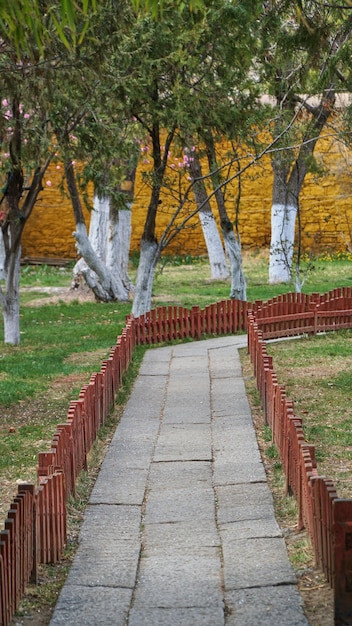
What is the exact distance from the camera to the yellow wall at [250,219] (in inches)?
1236

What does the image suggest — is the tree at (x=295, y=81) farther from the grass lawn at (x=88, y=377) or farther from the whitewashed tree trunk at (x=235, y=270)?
the grass lawn at (x=88, y=377)

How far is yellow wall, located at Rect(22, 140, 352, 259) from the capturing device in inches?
1236

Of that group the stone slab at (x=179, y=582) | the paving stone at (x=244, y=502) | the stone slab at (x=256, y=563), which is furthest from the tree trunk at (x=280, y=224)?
the stone slab at (x=179, y=582)

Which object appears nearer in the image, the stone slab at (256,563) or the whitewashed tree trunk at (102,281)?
the stone slab at (256,563)

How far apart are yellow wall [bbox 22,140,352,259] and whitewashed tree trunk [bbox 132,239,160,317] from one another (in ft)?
41.5

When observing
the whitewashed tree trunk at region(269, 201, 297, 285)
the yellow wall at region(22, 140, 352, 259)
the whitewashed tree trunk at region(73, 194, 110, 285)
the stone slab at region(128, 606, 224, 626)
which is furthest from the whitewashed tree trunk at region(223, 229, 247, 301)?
the stone slab at region(128, 606, 224, 626)

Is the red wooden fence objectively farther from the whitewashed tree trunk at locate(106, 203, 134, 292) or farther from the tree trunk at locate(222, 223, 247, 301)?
the whitewashed tree trunk at locate(106, 203, 134, 292)

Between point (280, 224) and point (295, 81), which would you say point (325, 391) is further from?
point (280, 224)

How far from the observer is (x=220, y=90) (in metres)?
16.9

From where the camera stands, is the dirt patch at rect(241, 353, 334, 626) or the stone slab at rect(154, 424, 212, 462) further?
the stone slab at rect(154, 424, 212, 462)

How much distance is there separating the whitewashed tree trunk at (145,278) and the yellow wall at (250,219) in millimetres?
12654

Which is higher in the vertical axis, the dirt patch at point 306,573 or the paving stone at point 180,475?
the paving stone at point 180,475

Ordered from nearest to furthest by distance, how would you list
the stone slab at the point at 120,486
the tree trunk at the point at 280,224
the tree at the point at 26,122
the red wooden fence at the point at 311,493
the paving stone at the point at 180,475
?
the red wooden fence at the point at 311,493 → the stone slab at the point at 120,486 → the paving stone at the point at 180,475 → the tree at the point at 26,122 → the tree trunk at the point at 280,224

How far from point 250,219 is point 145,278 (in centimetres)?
1445
